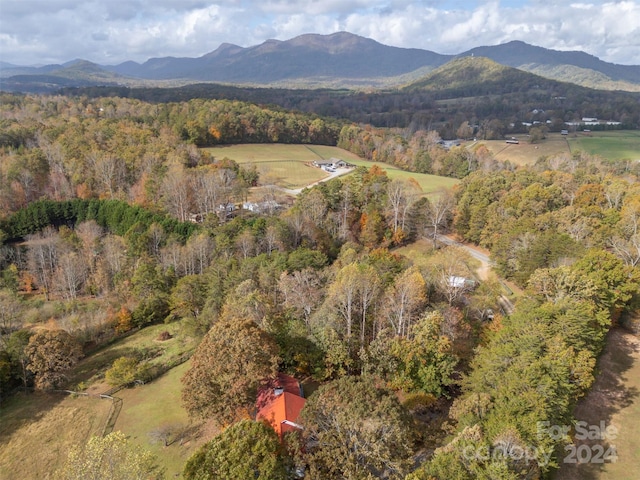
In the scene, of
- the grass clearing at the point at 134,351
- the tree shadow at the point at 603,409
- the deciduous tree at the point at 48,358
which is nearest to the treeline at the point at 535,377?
the tree shadow at the point at 603,409

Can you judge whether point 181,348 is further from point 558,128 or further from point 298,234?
point 558,128

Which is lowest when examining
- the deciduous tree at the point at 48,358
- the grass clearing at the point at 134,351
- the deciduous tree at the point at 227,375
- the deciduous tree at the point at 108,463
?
the grass clearing at the point at 134,351

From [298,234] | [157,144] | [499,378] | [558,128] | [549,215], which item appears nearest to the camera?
[499,378]

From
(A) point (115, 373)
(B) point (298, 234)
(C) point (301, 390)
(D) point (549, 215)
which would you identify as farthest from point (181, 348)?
(D) point (549, 215)

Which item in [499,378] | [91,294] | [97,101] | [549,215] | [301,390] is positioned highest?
[97,101]

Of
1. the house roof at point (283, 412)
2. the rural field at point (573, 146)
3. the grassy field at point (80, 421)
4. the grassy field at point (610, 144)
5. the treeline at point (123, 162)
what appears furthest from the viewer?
the rural field at point (573, 146)

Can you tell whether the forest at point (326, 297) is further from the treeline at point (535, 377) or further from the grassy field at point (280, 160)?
the grassy field at point (280, 160)

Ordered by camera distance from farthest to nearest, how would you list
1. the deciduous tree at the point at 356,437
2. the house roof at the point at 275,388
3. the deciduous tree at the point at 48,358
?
the deciduous tree at the point at 48,358, the house roof at the point at 275,388, the deciduous tree at the point at 356,437

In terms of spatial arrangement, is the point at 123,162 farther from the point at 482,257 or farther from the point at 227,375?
the point at 482,257
